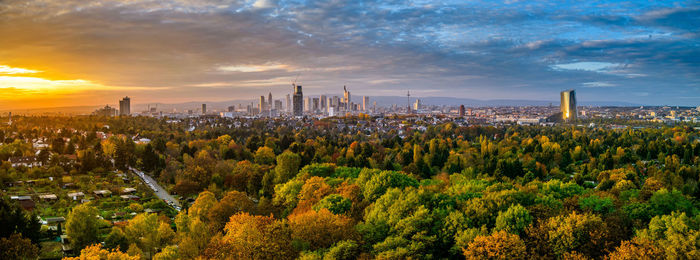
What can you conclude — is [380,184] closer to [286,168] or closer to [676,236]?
[676,236]

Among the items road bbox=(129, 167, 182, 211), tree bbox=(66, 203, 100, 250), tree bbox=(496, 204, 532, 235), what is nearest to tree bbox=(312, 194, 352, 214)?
tree bbox=(496, 204, 532, 235)

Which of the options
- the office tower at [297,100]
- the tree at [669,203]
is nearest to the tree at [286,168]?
the tree at [669,203]

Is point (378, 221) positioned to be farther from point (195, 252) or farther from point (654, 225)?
point (654, 225)

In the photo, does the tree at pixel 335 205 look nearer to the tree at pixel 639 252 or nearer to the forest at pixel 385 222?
the forest at pixel 385 222

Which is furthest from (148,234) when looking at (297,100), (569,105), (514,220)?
(297,100)

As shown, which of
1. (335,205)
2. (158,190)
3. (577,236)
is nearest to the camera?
(577,236)

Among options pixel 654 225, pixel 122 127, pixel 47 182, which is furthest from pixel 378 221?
pixel 122 127

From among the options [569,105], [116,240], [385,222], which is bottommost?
[116,240]
